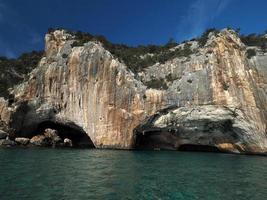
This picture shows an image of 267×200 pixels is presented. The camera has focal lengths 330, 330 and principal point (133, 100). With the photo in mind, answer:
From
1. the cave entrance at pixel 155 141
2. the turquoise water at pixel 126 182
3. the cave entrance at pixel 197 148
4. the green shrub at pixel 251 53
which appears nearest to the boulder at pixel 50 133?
the cave entrance at pixel 155 141

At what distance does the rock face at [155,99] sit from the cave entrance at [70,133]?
1.81 metres

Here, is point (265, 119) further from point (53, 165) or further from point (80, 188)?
point (80, 188)

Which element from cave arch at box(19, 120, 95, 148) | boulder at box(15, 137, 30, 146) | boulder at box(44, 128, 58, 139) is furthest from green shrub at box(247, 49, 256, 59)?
boulder at box(15, 137, 30, 146)

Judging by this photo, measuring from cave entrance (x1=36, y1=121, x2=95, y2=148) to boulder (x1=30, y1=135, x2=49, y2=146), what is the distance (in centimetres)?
333

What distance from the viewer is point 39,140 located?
51781 millimetres

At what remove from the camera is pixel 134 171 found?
23734 millimetres

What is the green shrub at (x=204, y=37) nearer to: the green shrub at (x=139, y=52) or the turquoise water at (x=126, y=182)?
the green shrub at (x=139, y=52)

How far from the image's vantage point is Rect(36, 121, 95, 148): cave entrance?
55656mm

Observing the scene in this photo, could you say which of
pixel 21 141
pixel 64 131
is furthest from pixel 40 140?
pixel 64 131

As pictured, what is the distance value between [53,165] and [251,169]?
615 inches

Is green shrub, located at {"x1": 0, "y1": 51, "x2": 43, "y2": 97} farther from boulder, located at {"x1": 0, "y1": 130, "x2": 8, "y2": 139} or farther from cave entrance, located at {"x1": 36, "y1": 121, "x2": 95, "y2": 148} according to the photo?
cave entrance, located at {"x1": 36, "y1": 121, "x2": 95, "y2": 148}

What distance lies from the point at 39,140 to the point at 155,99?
19759mm

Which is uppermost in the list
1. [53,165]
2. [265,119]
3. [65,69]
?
[65,69]

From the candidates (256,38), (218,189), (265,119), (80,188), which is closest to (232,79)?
(265,119)
